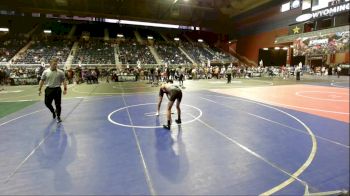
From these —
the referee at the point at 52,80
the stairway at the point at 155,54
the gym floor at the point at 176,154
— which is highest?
the stairway at the point at 155,54

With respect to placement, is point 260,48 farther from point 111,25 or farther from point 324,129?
point 324,129

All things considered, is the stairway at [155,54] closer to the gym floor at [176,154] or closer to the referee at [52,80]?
the gym floor at [176,154]

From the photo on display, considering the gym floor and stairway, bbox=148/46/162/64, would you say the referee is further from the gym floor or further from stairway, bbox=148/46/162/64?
stairway, bbox=148/46/162/64

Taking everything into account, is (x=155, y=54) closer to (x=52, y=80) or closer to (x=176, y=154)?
(x=52, y=80)

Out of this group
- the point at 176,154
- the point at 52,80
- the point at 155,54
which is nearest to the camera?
the point at 176,154

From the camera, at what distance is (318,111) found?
8.41m

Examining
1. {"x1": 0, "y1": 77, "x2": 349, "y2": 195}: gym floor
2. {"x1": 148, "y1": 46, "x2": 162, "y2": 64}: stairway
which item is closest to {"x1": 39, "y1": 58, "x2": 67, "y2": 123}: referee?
{"x1": 0, "y1": 77, "x2": 349, "y2": 195}: gym floor

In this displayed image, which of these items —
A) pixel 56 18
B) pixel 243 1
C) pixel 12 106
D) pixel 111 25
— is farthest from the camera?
pixel 111 25

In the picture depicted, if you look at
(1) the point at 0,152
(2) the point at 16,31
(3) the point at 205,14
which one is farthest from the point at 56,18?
(1) the point at 0,152

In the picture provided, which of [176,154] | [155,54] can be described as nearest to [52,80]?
[176,154]

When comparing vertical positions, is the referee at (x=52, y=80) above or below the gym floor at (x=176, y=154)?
above

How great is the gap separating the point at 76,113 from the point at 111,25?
122 feet

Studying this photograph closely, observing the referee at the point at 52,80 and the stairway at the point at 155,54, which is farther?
the stairway at the point at 155,54

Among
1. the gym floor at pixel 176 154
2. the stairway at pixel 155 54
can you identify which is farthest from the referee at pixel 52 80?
the stairway at pixel 155 54
